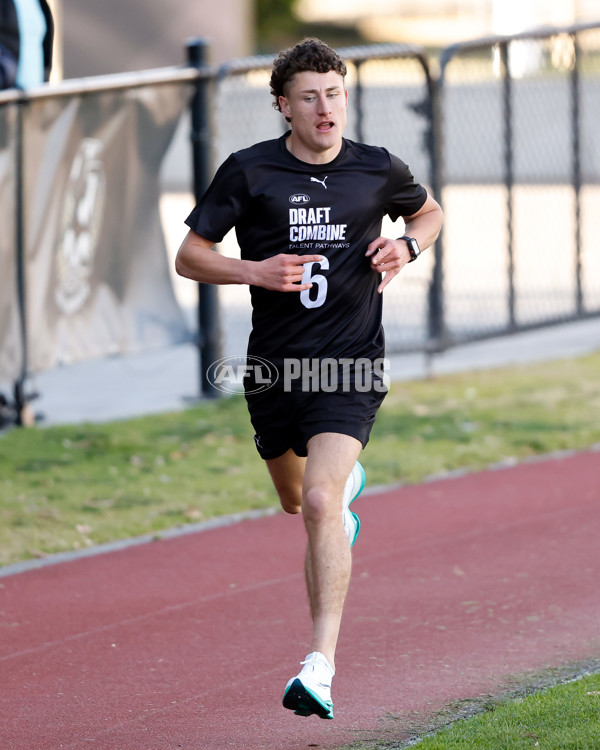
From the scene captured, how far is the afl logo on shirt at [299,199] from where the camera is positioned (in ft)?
15.6

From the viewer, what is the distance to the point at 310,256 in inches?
184

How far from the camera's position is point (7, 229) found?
350 inches

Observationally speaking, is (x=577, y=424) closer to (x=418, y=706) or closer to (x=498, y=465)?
(x=498, y=465)

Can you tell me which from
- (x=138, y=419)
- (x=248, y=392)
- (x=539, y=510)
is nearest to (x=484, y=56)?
(x=138, y=419)

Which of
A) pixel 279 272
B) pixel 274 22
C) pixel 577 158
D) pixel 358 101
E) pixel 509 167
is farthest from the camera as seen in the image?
pixel 274 22

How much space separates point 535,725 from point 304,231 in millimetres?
1873

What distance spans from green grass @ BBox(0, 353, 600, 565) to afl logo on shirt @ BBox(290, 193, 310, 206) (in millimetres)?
2878

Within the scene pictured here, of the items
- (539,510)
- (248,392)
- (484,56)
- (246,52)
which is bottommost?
(539,510)

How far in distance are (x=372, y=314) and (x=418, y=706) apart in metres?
1.43

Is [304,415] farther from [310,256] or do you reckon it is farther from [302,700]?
[302,700]

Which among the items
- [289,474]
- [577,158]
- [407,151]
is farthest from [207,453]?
[407,151]

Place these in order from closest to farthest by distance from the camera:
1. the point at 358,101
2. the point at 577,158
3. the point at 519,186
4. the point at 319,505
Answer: the point at 319,505 → the point at 358,101 → the point at 577,158 → the point at 519,186

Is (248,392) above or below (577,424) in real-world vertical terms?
above

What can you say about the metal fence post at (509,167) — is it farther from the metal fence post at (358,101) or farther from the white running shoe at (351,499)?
the white running shoe at (351,499)
